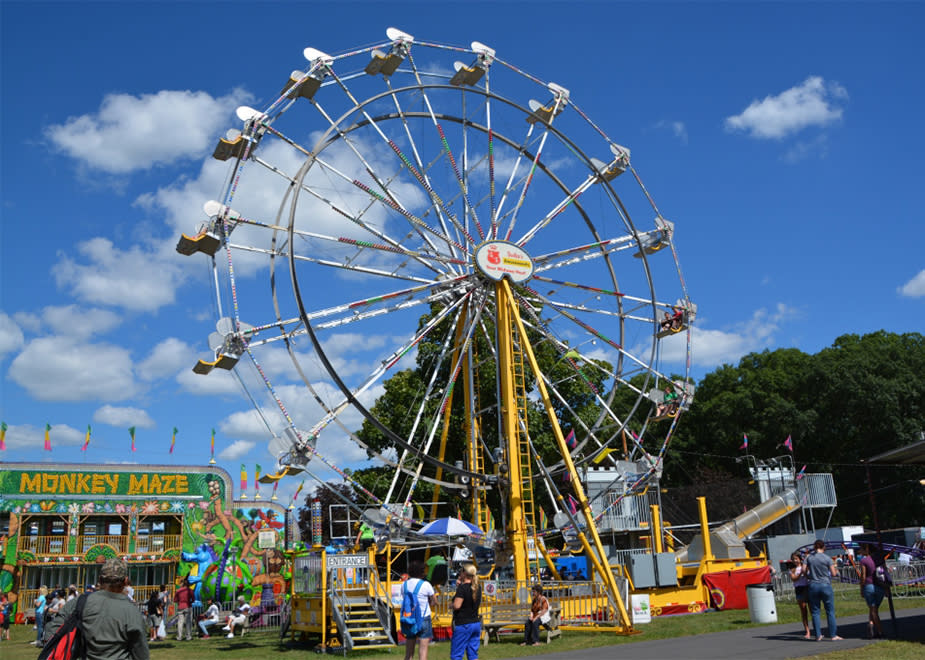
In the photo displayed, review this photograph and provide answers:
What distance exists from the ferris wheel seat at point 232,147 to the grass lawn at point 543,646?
36.5 ft

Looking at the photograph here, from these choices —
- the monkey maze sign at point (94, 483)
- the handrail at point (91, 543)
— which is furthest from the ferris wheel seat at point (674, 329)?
the handrail at point (91, 543)

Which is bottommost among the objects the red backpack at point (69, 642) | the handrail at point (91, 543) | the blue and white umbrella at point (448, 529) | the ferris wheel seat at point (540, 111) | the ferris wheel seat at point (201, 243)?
the red backpack at point (69, 642)

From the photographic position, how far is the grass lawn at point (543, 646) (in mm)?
14742

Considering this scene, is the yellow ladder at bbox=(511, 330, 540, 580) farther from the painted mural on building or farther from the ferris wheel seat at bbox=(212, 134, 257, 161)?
the painted mural on building

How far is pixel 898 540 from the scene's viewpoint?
36.3m

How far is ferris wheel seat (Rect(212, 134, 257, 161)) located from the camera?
19094mm

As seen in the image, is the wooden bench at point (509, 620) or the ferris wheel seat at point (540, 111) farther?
the ferris wheel seat at point (540, 111)

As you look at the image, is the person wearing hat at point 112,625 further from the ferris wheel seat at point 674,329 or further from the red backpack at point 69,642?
the ferris wheel seat at point 674,329

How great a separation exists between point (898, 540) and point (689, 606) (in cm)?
2041

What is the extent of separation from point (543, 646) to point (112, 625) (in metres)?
11.1

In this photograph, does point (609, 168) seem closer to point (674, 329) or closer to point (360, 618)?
point (674, 329)

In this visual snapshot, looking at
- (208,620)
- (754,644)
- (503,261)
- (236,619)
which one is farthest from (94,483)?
(754,644)

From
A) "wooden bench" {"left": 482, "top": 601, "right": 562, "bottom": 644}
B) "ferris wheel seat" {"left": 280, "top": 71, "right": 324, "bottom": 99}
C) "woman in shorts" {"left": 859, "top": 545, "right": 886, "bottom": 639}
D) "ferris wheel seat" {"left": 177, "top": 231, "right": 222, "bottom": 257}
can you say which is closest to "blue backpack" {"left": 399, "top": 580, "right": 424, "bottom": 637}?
"woman in shorts" {"left": 859, "top": 545, "right": 886, "bottom": 639}

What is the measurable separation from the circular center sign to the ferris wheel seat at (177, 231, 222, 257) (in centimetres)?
636
